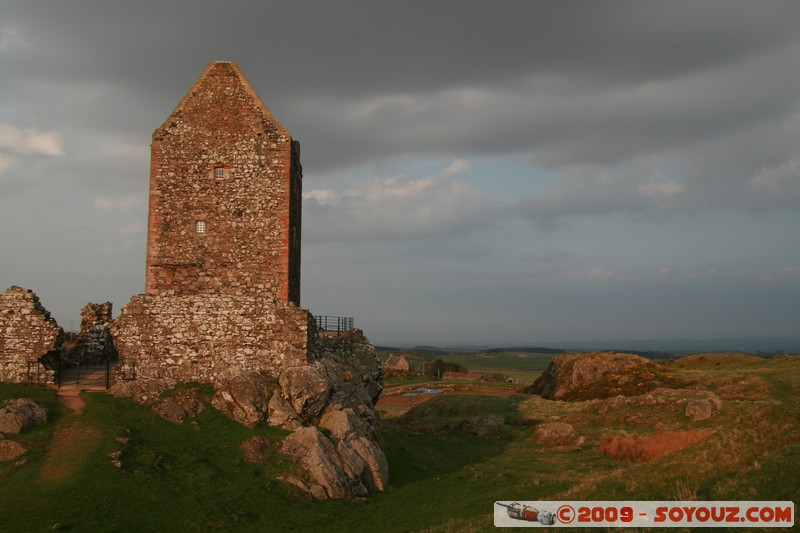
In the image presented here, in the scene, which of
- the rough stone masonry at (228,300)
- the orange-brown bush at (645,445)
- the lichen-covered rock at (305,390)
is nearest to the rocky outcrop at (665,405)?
the orange-brown bush at (645,445)

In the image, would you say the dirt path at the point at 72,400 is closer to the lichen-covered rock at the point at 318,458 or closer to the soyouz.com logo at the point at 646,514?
the lichen-covered rock at the point at 318,458

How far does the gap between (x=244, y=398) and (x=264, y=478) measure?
4.33 m

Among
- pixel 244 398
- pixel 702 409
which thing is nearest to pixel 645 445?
pixel 702 409

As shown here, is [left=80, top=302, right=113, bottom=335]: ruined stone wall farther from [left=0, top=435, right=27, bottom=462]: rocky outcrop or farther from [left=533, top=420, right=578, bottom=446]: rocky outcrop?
[left=533, top=420, right=578, bottom=446]: rocky outcrop

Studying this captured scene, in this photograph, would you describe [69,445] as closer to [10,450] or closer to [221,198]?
[10,450]

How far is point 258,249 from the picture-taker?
2741 centimetres

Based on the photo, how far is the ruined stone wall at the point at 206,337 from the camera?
25.5 m

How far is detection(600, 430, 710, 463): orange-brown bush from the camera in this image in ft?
95.1

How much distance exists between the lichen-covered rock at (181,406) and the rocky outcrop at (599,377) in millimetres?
38174

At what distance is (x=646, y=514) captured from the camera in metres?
14.1

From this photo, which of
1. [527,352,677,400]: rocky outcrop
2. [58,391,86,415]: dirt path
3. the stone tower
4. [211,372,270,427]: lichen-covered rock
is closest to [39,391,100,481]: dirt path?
[58,391,86,415]: dirt path

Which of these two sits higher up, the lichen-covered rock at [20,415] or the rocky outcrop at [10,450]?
the lichen-covered rock at [20,415]

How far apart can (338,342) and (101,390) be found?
1121 centimetres

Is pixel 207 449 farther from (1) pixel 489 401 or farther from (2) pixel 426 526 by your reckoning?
(1) pixel 489 401
